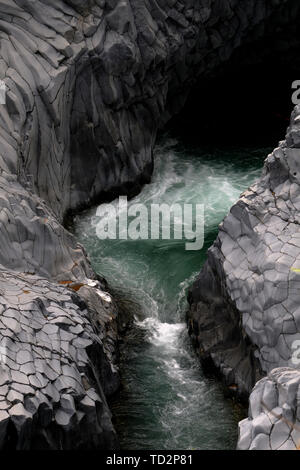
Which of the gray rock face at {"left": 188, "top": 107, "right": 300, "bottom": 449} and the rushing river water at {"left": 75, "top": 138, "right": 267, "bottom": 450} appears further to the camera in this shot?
the rushing river water at {"left": 75, "top": 138, "right": 267, "bottom": 450}

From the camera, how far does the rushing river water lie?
9633 mm

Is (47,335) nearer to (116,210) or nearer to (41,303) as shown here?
(41,303)

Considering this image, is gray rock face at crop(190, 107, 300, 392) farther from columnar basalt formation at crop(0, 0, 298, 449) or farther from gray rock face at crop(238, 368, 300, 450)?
gray rock face at crop(238, 368, 300, 450)

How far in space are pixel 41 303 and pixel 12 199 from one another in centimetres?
189

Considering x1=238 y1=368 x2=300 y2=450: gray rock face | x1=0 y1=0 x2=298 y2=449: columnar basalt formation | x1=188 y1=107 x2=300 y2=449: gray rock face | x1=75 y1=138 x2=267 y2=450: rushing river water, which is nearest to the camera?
x1=238 y1=368 x2=300 y2=450: gray rock face

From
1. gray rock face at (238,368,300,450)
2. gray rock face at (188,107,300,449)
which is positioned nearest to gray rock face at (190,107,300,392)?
gray rock face at (188,107,300,449)

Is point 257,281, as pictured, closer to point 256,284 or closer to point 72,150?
point 256,284

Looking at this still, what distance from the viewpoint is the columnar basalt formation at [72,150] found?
816cm

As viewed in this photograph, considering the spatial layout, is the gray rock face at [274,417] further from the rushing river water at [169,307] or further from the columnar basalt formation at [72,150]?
the rushing river water at [169,307]

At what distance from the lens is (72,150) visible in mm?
13656

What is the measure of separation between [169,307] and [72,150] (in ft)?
10.8

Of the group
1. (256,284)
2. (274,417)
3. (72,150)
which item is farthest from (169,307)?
(274,417)

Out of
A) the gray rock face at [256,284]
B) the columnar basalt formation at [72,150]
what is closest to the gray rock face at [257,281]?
the gray rock face at [256,284]

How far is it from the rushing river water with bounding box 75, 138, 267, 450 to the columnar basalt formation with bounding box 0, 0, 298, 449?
0.40 metres
